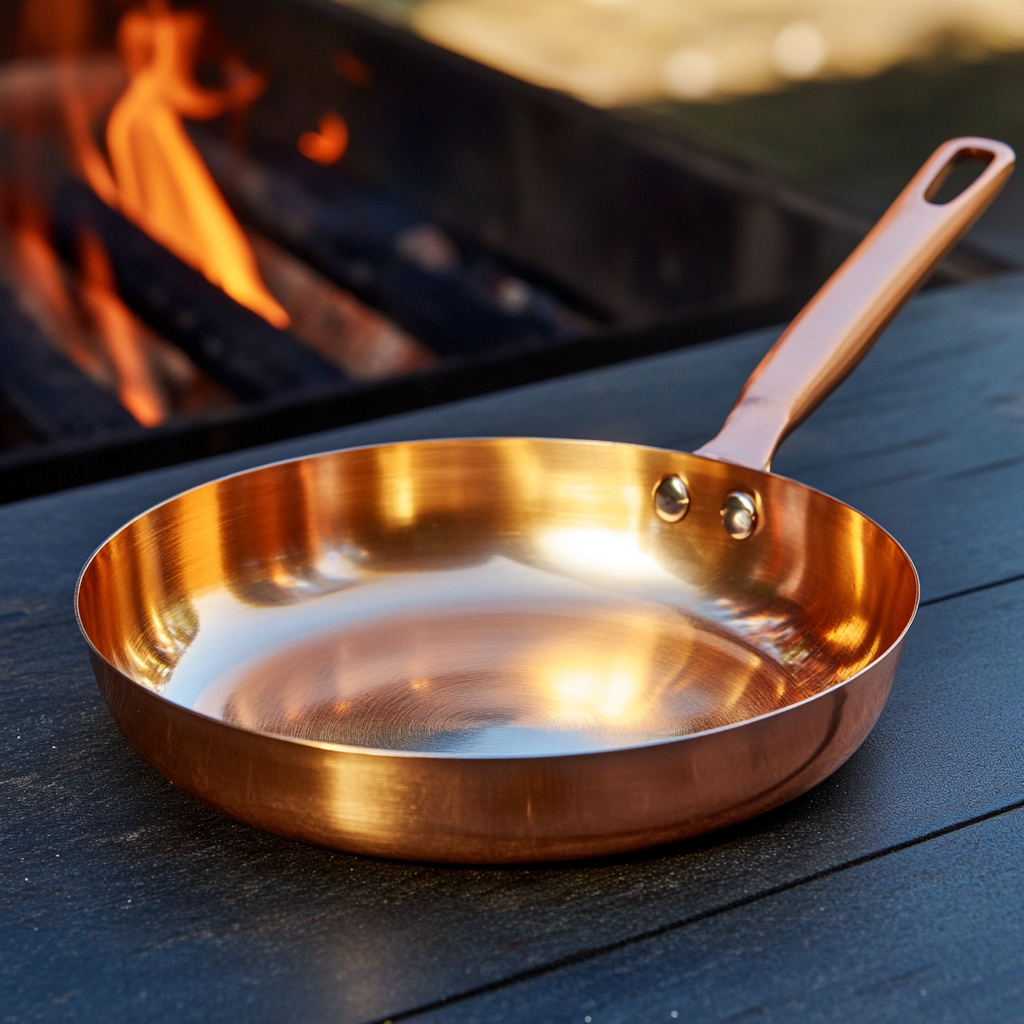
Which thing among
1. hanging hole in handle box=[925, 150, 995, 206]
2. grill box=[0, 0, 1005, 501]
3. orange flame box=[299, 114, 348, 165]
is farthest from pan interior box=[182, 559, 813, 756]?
orange flame box=[299, 114, 348, 165]

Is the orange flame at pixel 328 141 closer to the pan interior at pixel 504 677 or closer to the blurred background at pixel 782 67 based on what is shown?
the blurred background at pixel 782 67

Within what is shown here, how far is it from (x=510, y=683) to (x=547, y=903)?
0.45 ft

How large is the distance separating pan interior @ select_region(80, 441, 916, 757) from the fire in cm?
82

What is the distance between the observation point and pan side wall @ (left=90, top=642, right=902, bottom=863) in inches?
15.0

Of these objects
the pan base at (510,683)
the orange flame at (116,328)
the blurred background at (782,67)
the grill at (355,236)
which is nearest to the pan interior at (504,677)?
the pan base at (510,683)

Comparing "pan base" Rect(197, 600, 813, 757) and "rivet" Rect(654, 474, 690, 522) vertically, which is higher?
"rivet" Rect(654, 474, 690, 522)

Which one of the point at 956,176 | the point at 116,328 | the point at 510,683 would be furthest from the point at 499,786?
the point at 956,176

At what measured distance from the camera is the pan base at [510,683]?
1.66 ft

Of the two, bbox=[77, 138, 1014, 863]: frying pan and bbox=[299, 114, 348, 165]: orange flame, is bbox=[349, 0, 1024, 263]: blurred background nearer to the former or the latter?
bbox=[299, 114, 348, 165]: orange flame

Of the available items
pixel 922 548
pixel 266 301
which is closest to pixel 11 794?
pixel 922 548

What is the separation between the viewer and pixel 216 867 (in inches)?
17.2

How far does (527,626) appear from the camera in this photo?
0.60 metres

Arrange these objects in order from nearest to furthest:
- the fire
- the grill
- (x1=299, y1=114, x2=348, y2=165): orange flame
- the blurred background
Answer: the grill → the fire → (x1=299, y1=114, x2=348, y2=165): orange flame → the blurred background

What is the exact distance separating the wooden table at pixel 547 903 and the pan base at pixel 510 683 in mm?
55
